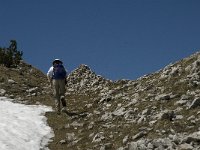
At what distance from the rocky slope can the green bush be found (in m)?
13.4

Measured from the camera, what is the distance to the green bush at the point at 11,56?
40.9m

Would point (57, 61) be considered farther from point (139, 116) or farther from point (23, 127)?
point (139, 116)

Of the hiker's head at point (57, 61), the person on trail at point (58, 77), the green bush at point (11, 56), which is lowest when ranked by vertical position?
the person on trail at point (58, 77)

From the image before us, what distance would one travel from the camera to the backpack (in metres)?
24.1

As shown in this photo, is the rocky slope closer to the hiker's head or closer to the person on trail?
the person on trail

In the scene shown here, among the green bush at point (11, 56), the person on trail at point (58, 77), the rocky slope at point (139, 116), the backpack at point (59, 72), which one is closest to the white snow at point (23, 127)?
the rocky slope at point (139, 116)

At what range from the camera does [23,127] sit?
64.8 ft

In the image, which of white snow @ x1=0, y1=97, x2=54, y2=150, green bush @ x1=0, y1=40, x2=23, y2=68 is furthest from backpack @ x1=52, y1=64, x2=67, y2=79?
green bush @ x1=0, y1=40, x2=23, y2=68

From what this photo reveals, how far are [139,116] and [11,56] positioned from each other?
26.8m

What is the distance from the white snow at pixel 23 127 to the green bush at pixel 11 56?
611 inches

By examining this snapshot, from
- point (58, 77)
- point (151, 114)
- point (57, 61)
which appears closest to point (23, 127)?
point (58, 77)

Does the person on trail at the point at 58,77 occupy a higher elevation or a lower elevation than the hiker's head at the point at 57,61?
lower

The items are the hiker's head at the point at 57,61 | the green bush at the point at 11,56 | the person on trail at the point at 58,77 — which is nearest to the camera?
the hiker's head at the point at 57,61

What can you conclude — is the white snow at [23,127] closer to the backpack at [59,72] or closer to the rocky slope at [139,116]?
the rocky slope at [139,116]
